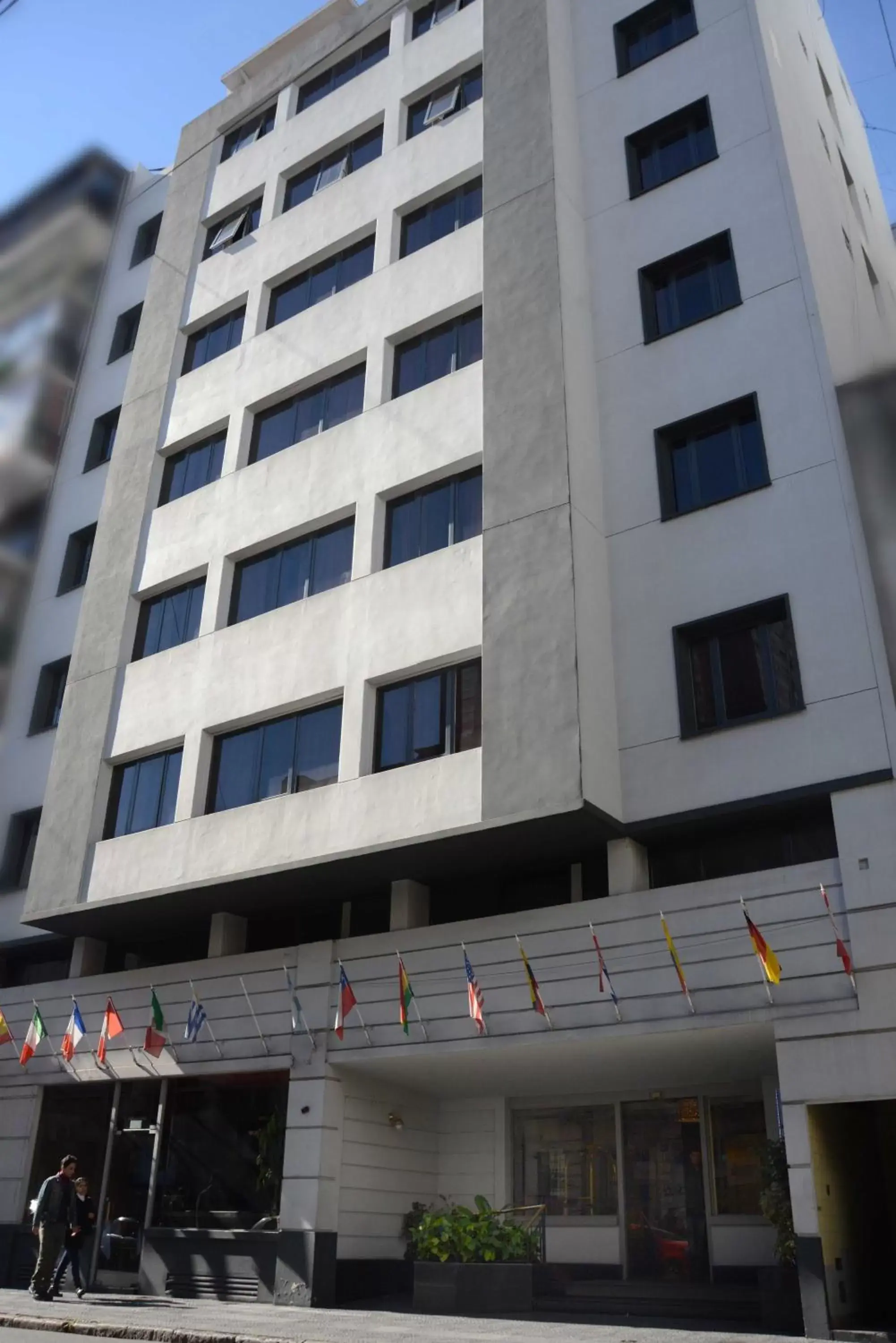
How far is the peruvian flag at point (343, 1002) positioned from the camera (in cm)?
1853

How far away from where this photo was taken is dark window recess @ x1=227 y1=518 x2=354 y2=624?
73.4 ft

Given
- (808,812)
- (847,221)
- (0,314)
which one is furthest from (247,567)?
(847,221)

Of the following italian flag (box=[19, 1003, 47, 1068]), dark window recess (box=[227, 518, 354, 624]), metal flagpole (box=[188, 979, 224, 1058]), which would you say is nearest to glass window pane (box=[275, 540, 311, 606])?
dark window recess (box=[227, 518, 354, 624])

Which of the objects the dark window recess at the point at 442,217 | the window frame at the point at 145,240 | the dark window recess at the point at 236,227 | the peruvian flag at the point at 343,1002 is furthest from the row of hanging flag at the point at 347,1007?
the window frame at the point at 145,240

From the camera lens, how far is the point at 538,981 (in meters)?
17.2

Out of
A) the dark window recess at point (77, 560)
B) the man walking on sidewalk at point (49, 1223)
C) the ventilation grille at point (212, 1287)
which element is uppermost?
the dark window recess at point (77, 560)

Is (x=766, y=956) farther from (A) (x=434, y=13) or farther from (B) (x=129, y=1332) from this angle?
(A) (x=434, y=13)

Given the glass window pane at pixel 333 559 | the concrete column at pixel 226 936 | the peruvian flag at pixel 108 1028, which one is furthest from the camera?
the glass window pane at pixel 333 559

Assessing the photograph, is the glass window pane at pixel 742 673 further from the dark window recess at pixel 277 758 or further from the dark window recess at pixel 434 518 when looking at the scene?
the dark window recess at pixel 277 758

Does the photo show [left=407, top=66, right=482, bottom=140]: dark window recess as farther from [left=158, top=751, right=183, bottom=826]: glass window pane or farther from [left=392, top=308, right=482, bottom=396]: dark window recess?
[left=158, top=751, right=183, bottom=826]: glass window pane

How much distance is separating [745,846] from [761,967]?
88.5 inches

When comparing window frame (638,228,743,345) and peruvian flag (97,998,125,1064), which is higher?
window frame (638,228,743,345)

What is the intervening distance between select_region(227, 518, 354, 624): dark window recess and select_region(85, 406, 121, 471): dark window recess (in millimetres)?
8821

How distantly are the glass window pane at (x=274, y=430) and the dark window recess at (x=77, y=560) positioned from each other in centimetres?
594
